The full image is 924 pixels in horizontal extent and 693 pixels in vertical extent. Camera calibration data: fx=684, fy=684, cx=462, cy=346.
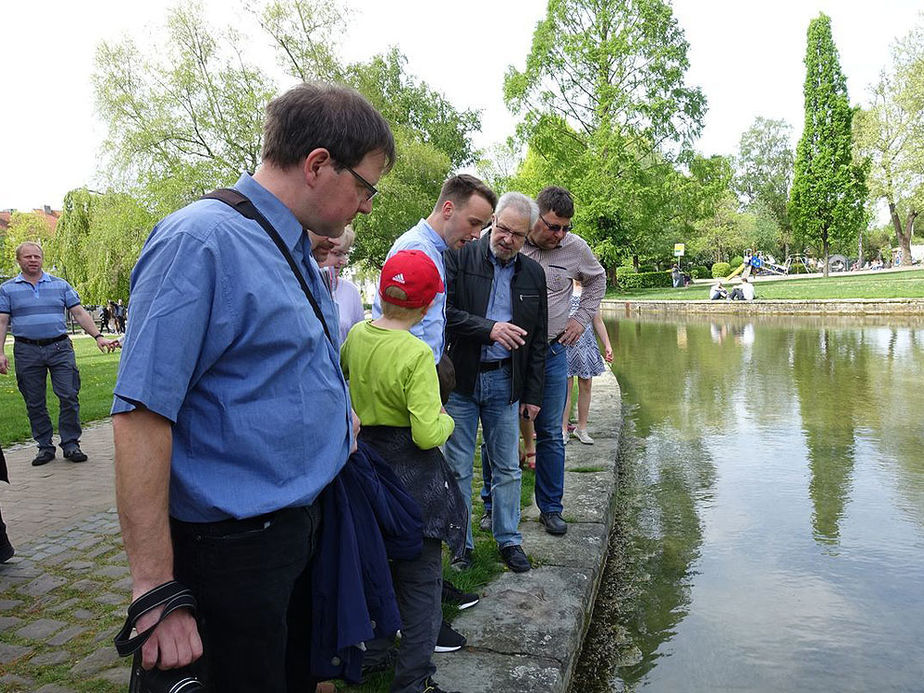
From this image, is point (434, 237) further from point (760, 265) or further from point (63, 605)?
point (760, 265)

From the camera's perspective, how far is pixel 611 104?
3472 centimetres

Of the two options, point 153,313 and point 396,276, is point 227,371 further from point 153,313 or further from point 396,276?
point 396,276

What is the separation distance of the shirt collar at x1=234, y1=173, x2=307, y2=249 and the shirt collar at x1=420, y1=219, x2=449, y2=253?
1895mm

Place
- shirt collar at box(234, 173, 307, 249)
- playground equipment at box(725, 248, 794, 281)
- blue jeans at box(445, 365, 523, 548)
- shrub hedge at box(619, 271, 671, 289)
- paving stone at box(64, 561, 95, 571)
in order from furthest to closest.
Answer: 1. playground equipment at box(725, 248, 794, 281)
2. shrub hedge at box(619, 271, 671, 289)
3. paving stone at box(64, 561, 95, 571)
4. blue jeans at box(445, 365, 523, 548)
5. shirt collar at box(234, 173, 307, 249)

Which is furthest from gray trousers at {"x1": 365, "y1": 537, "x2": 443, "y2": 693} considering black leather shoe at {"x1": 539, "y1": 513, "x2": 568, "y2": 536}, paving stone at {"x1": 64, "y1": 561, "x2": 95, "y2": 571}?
paving stone at {"x1": 64, "y1": 561, "x2": 95, "y2": 571}

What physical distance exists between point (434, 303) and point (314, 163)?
153cm

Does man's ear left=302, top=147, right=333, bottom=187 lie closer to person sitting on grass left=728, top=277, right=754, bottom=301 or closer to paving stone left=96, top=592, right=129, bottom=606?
paving stone left=96, top=592, right=129, bottom=606

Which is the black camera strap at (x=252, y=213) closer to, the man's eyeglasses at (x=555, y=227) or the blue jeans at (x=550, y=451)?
the blue jeans at (x=550, y=451)

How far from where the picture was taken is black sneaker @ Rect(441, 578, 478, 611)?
10.9 ft

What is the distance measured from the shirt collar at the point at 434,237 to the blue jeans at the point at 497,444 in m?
0.76

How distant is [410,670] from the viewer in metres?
2.49

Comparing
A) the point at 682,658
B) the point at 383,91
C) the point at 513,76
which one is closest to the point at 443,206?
the point at 682,658

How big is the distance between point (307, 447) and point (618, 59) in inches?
1477

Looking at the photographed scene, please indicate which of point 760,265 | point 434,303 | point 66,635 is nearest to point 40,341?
point 66,635
